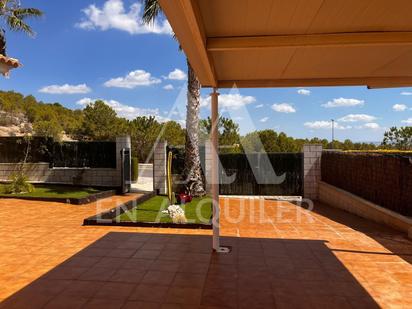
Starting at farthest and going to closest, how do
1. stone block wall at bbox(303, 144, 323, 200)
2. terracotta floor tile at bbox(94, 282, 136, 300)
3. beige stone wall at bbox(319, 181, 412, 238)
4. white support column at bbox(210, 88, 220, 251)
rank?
1. stone block wall at bbox(303, 144, 323, 200)
2. beige stone wall at bbox(319, 181, 412, 238)
3. white support column at bbox(210, 88, 220, 251)
4. terracotta floor tile at bbox(94, 282, 136, 300)

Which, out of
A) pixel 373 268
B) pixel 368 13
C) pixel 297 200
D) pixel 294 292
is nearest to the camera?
pixel 368 13

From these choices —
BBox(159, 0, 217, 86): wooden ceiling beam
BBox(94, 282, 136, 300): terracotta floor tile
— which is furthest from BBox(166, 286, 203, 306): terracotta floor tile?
BBox(159, 0, 217, 86): wooden ceiling beam

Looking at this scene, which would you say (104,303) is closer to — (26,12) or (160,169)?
(160,169)

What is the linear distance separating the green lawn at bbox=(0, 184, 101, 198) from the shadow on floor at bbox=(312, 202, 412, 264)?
7808 millimetres

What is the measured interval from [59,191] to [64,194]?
35.8 inches

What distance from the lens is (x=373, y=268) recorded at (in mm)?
4965

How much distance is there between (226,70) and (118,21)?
15.9m

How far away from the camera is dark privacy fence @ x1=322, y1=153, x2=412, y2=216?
7.05 meters

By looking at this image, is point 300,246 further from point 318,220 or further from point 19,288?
point 19,288

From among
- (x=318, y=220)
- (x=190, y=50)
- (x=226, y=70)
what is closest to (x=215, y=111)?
(x=226, y=70)

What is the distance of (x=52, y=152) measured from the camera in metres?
15.3

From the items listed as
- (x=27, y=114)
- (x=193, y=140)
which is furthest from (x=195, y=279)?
(x=27, y=114)

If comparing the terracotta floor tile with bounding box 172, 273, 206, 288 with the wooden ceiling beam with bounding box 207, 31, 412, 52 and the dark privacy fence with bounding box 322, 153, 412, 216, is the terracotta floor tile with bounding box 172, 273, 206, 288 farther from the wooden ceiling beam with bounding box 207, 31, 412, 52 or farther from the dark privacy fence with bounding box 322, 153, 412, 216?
the dark privacy fence with bounding box 322, 153, 412, 216

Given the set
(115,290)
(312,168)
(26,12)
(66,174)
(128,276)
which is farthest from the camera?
(26,12)
